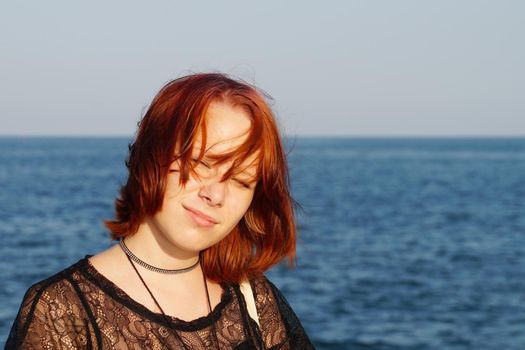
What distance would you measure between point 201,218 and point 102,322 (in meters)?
0.36

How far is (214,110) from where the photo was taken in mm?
2557

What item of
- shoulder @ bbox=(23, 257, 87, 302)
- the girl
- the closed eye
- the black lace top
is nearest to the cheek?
the girl

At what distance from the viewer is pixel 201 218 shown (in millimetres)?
2564

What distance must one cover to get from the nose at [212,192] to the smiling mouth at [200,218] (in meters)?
0.04

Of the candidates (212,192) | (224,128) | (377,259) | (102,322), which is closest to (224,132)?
(224,128)

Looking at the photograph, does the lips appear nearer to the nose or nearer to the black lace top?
the nose

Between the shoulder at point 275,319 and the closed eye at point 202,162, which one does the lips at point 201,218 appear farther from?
the shoulder at point 275,319

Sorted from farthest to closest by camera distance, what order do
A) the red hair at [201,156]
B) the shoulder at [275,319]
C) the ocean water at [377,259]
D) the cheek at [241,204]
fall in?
the ocean water at [377,259]
the shoulder at [275,319]
the cheek at [241,204]
the red hair at [201,156]

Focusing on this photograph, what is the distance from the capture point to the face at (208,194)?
254 centimetres

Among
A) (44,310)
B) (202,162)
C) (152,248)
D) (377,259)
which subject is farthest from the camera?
(377,259)

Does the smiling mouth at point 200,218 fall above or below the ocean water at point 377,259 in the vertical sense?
above

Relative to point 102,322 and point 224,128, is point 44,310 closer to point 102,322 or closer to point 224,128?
point 102,322

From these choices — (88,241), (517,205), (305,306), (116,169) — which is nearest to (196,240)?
(305,306)

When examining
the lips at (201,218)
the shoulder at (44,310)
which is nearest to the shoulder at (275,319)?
the lips at (201,218)
